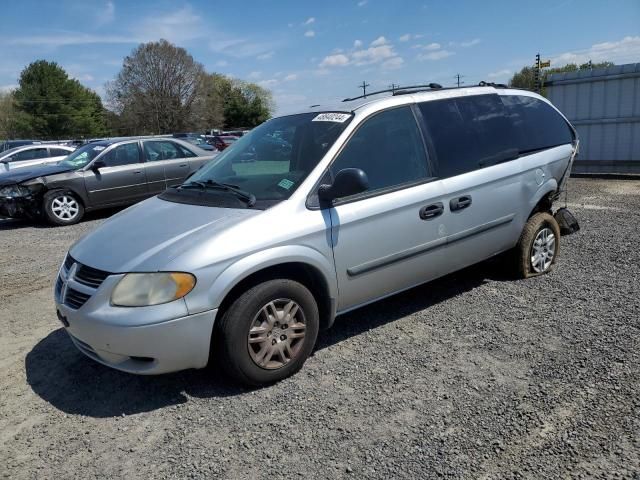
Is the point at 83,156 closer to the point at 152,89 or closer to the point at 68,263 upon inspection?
the point at 68,263

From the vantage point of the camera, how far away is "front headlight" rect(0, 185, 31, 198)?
931 centimetres

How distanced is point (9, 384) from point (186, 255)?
1.78m

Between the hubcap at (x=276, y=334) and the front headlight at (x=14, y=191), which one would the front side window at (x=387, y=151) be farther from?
the front headlight at (x=14, y=191)

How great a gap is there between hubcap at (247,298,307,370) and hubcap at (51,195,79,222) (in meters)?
7.84

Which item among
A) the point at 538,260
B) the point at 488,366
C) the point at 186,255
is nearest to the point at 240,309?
the point at 186,255

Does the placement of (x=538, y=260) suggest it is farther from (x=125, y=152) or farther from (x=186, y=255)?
(x=125, y=152)

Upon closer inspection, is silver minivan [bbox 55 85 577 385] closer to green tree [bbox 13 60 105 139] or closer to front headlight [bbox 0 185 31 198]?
front headlight [bbox 0 185 31 198]

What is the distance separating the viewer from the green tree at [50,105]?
64.4 meters

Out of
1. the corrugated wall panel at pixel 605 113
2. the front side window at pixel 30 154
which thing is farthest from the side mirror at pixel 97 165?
the corrugated wall panel at pixel 605 113

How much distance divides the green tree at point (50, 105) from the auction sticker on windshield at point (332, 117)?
70038 mm

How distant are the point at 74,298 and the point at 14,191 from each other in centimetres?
757

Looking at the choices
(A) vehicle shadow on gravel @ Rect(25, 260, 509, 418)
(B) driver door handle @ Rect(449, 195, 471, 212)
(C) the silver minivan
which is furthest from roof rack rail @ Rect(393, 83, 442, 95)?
(A) vehicle shadow on gravel @ Rect(25, 260, 509, 418)

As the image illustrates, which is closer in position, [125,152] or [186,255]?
[186,255]

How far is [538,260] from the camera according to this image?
16.8 ft
